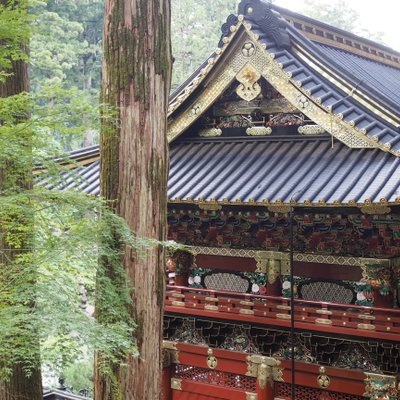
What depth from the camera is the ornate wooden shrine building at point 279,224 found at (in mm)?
8156

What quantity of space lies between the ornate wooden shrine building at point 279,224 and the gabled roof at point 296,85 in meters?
0.02

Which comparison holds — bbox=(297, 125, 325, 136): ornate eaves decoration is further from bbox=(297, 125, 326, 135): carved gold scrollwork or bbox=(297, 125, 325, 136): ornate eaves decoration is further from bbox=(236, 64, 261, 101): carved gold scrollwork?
bbox=(236, 64, 261, 101): carved gold scrollwork

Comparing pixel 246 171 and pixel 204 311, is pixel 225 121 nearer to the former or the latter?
pixel 246 171

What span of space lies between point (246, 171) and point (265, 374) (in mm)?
2734

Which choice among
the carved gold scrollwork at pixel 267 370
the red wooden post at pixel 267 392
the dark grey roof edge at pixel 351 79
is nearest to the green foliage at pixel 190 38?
the dark grey roof edge at pixel 351 79

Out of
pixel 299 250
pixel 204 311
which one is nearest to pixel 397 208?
pixel 299 250

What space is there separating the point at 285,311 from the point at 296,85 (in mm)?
2872

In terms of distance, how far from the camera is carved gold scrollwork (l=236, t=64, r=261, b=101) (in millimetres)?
9211

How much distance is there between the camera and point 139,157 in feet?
18.0

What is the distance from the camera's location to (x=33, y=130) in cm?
485

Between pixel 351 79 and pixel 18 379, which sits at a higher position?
pixel 351 79

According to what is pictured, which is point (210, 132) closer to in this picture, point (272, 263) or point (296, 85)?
point (296, 85)

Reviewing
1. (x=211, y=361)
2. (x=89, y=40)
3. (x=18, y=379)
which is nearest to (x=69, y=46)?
(x=89, y=40)

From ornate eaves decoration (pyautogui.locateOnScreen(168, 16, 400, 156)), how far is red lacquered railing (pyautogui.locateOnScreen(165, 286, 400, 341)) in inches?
79.4
